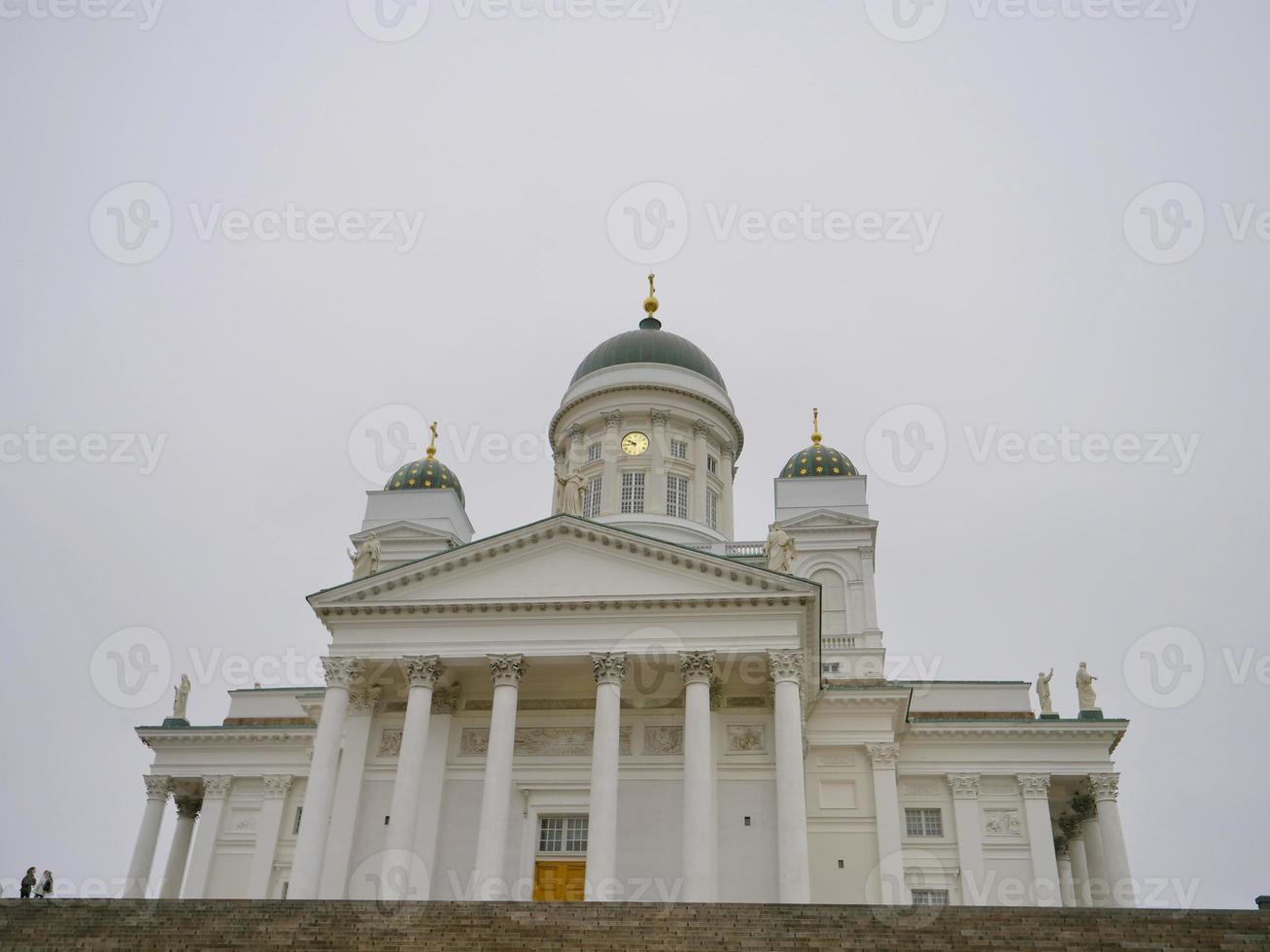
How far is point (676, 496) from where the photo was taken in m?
41.5

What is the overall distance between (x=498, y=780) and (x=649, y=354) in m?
22.3

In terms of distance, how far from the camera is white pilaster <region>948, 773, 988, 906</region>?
33.1 m

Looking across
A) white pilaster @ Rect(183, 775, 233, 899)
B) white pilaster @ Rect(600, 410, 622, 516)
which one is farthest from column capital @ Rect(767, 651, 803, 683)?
white pilaster @ Rect(183, 775, 233, 899)

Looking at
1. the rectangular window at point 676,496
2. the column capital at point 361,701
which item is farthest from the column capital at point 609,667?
the rectangular window at point 676,496

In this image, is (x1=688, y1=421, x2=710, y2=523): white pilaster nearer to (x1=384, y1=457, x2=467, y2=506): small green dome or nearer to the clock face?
the clock face

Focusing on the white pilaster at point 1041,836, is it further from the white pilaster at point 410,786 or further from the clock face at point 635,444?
the white pilaster at point 410,786

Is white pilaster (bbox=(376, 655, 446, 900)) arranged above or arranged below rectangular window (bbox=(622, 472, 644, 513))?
below

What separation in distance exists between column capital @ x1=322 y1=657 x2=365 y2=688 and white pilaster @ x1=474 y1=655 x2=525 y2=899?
340 cm

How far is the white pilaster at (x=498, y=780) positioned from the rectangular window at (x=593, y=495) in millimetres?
13321

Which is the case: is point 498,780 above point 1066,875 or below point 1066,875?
below

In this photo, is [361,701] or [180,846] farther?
[180,846]

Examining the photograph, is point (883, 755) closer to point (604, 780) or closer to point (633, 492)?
point (604, 780)

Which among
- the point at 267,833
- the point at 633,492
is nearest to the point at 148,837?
the point at 267,833

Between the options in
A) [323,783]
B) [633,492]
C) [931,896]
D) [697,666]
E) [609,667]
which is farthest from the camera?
[633,492]
